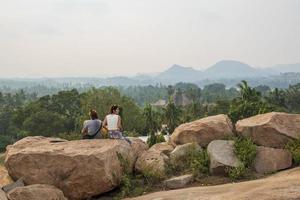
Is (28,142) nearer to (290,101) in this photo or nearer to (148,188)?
(148,188)

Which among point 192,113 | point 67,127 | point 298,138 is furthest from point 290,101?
point 298,138

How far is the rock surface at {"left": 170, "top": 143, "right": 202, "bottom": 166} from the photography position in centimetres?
1570

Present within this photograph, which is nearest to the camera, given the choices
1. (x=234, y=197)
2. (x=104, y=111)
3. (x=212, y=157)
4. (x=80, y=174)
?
(x=234, y=197)

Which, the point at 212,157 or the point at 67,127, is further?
the point at 67,127

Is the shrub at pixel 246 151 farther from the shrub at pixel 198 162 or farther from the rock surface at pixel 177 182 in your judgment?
the rock surface at pixel 177 182

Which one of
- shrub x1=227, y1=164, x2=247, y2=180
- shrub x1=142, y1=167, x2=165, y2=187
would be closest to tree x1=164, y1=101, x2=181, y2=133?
shrub x1=142, y1=167, x2=165, y2=187

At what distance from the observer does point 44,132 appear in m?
72.6

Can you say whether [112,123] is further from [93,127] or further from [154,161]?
[154,161]

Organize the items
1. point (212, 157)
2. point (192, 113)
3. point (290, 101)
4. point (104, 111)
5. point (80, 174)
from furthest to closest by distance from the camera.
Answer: point (290, 101)
point (192, 113)
point (104, 111)
point (212, 157)
point (80, 174)

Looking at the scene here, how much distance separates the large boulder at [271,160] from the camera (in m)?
14.9

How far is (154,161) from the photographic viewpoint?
1532cm

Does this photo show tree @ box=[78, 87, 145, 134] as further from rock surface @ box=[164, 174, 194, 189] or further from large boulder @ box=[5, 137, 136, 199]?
rock surface @ box=[164, 174, 194, 189]

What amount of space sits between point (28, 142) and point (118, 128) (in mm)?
3490

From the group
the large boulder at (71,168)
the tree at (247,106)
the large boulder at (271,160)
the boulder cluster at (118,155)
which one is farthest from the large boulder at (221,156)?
the tree at (247,106)
